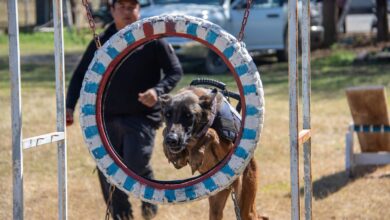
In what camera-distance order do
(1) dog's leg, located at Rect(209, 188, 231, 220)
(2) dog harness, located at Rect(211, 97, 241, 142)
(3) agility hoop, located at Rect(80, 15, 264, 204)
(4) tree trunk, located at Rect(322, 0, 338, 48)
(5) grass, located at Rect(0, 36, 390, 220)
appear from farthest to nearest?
(4) tree trunk, located at Rect(322, 0, 338, 48) < (5) grass, located at Rect(0, 36, 390, 220) < (1) dog's leg, located at Rect(209, 188, 231, 220) < (2) dog harness, located at Rect(211, 97, 241, 142) < (3) agility hoop, located at Rect(80, 15, 264, 204)

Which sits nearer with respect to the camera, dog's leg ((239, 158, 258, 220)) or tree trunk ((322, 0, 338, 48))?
dog's leg ((239, 158, 258, 220))

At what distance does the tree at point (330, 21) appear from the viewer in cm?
2255

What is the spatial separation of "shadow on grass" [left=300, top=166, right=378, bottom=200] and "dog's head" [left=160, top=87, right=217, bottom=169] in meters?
3.43

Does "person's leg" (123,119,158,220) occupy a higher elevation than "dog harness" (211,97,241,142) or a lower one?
lower

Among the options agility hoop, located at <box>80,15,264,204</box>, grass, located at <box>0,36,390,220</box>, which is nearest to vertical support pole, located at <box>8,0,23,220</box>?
agility hoop, located at <box>80,15,264,204</box>

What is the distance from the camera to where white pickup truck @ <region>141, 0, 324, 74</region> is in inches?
712

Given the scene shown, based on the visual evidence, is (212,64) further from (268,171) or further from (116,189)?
(116,189)

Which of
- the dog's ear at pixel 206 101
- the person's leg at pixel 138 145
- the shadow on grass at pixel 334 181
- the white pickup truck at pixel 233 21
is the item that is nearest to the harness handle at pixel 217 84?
the dog's ear at pixel 206 101

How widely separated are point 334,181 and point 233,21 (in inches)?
399

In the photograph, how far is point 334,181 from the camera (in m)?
9.45

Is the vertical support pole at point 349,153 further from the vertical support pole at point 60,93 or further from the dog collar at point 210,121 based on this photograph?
the vertical support pole at point 60,93

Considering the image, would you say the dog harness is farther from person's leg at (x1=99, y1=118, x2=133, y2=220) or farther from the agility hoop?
person's leg at (x1=99, y1=118, x2=133, y2=220)

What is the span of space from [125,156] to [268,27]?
528 inches

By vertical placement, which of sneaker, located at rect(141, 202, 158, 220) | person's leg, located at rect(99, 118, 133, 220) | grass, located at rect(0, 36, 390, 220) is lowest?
grass, located at rect(0, 36, 390, 220)
